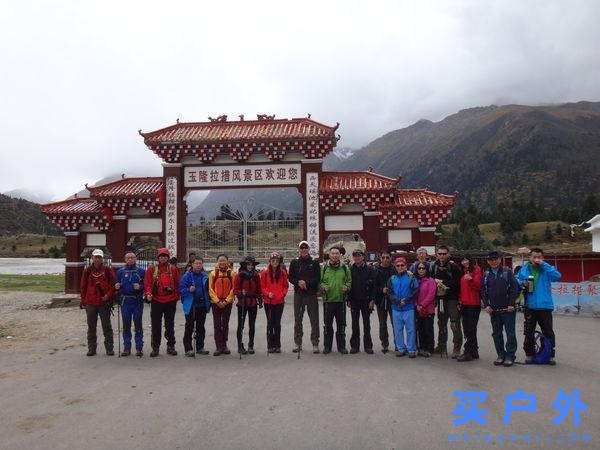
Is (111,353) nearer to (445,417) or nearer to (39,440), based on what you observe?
(39,440)

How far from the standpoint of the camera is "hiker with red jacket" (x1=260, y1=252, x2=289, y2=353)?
7652 millimetres

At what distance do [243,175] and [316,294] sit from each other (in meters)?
8.52

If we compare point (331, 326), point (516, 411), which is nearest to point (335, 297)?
point (331, 326)

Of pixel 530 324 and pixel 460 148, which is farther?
pixel 460 148

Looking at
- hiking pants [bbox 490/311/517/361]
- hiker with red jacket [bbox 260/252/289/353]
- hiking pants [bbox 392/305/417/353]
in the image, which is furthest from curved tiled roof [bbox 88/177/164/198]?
hiking pants [bbox 490/311/517/361]

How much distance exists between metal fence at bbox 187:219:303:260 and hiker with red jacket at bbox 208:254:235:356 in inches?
318

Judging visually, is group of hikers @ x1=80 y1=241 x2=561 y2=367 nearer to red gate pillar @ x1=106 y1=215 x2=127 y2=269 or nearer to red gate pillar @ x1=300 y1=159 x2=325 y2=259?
red gate pillar @ x1=300 y1=159 x2=325 y2=259

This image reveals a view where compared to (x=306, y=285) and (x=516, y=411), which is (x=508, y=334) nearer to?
(x=516, y=411)

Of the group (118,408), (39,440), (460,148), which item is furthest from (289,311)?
(460,148)

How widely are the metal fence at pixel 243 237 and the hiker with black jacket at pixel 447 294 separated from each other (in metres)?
8.79

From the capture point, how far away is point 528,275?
7.08 meters

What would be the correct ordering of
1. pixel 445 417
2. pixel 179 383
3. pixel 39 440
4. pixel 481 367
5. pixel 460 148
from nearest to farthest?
pixel 39 440
pixel 445 417
pixel 179 383
pixel 481 367
pixel 460 148

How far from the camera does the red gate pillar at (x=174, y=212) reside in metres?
15.5

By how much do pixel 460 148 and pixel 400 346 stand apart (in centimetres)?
14523
